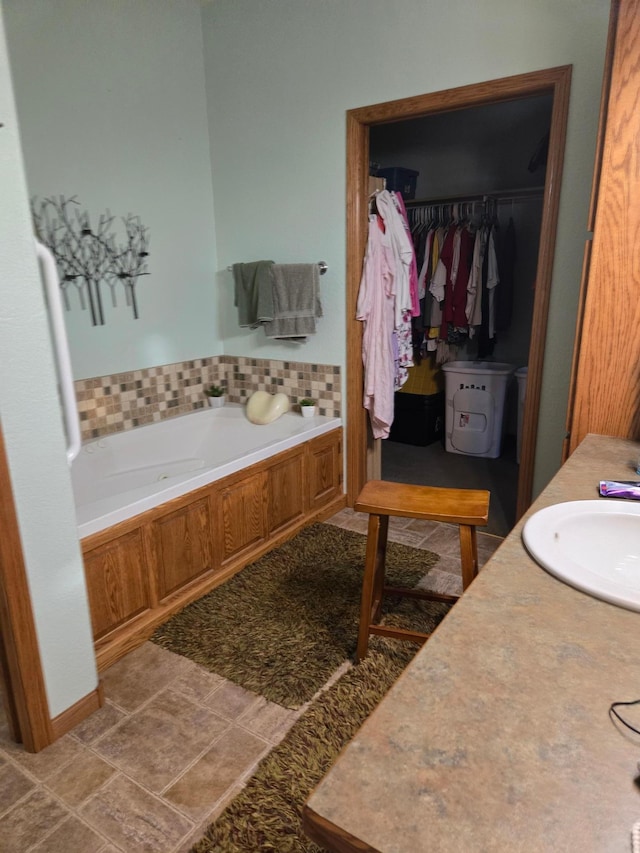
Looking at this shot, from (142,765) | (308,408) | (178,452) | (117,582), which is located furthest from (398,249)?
(142,765)

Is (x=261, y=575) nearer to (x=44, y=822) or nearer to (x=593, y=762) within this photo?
(x=44, y=822)

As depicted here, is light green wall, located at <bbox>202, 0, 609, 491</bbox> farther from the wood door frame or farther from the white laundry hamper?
the white laundry hamper

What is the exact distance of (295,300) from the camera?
316 cm

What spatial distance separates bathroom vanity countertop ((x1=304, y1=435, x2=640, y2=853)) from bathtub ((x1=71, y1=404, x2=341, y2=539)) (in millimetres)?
1633

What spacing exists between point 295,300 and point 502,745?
2773 millimetres

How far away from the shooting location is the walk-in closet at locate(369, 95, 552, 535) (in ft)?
13.6

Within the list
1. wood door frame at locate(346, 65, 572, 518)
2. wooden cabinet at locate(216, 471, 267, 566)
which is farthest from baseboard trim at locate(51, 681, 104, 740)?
wood door frame at locate(346, 65, 572, 518)

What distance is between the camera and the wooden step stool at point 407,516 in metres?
1.71

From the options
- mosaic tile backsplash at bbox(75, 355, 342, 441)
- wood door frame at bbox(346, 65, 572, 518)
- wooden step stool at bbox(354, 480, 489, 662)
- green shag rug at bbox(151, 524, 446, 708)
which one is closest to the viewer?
wooden step stool at bbox(354, 480, 489, 662)

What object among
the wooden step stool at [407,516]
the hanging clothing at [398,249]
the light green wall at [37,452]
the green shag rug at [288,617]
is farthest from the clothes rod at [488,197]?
the light green wall at [37,452]

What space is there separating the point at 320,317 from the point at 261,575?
1.49 metres

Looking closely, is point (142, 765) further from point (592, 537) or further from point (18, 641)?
point (592, 537)

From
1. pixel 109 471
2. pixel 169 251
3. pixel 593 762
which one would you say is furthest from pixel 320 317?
pixel 593 762

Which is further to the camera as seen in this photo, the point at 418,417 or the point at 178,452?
the point at 418,417
